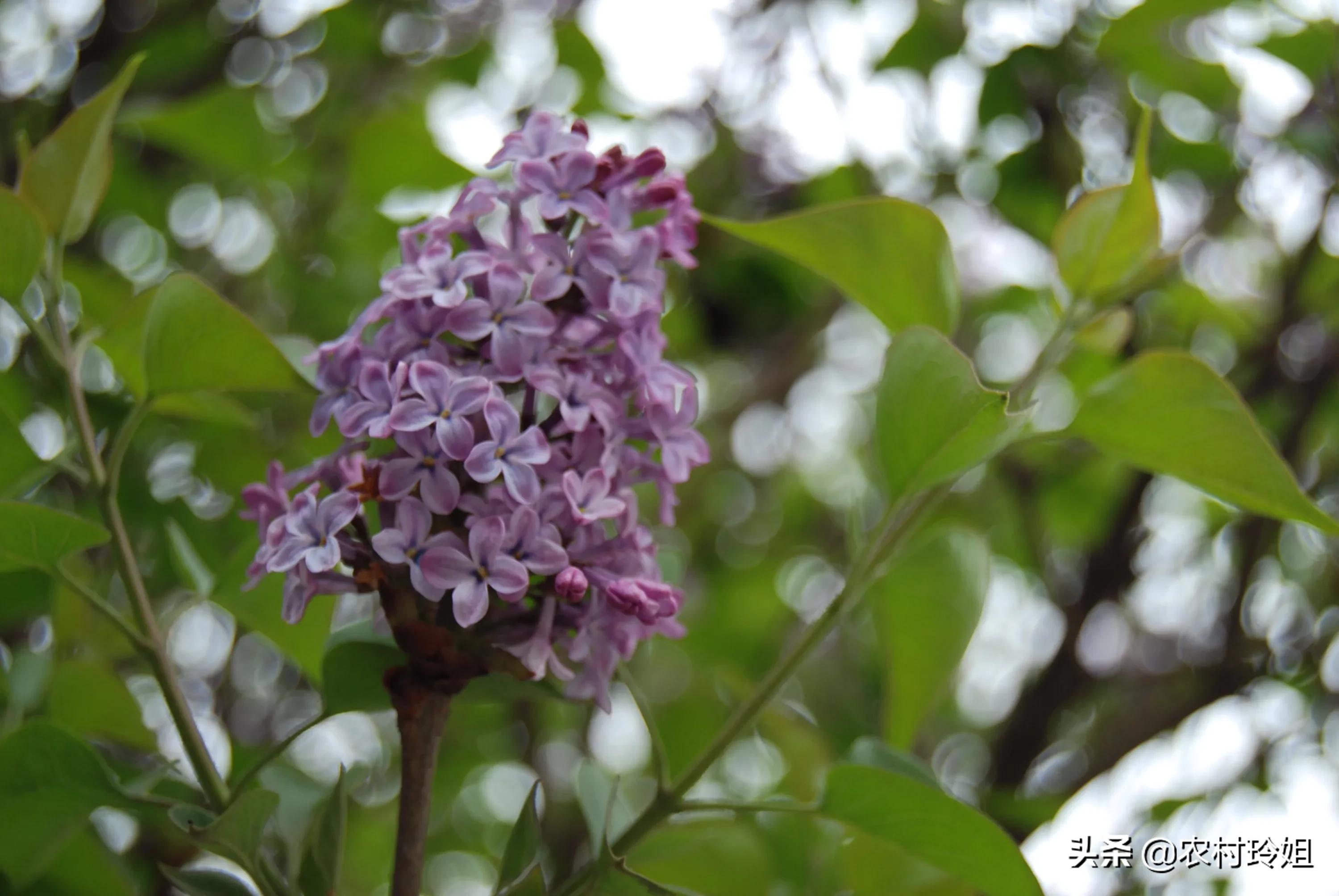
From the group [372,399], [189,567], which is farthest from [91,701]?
[372,399]

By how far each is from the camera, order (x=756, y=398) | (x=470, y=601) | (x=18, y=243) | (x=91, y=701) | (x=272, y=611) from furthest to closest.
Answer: (x=756, y=398), (x=91, y=701), (x=272, y=611), (x=18, y=243), (x=470, y=601)

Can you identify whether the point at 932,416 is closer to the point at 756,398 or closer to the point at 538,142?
the point at 538,142

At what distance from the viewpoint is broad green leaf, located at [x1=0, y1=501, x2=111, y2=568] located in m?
0.71

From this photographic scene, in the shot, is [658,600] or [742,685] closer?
[658,600]

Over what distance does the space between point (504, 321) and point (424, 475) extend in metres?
0.10

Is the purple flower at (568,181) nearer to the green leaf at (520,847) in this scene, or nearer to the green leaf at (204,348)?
the green leaf at (204,348)

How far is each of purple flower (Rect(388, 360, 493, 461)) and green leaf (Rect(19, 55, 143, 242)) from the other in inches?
11.6

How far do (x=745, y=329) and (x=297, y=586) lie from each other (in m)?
1.51

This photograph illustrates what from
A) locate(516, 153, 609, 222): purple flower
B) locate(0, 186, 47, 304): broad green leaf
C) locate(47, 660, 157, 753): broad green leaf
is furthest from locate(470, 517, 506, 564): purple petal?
locate(47, 660, 157, 753): broad green leaf

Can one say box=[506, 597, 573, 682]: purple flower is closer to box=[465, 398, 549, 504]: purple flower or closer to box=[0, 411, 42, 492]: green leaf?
box=[465, 398, 549, 504]: purple flower

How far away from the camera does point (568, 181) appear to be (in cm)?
76

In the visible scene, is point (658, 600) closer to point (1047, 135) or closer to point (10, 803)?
point (10, 803)

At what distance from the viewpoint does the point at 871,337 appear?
2.50 m

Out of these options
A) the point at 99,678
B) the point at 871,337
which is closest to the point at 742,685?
the point at 99,678
